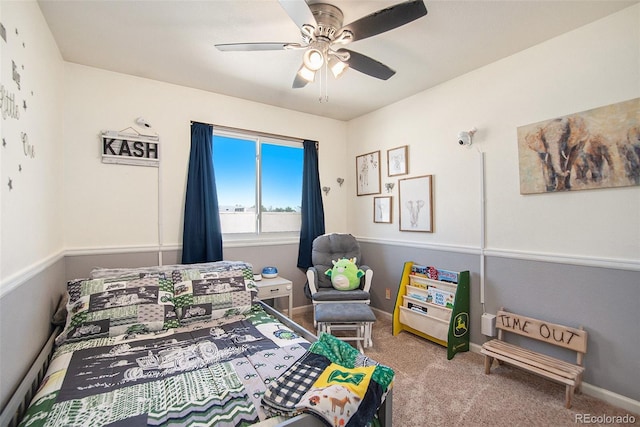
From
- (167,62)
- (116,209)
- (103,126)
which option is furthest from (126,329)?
(167,62)

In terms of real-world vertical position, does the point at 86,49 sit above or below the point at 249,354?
above

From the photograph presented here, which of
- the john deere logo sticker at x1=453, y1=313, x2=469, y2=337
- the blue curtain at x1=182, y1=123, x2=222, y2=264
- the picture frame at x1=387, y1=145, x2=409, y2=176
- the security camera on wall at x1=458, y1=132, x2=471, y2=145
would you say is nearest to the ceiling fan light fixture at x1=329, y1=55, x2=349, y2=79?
the security camera on wall at x1=458, y1=132, x2=471, y2=145

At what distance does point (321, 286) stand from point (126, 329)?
192 centimetres

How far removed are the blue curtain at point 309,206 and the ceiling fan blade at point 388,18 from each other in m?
2.11

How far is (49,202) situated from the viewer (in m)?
2.09

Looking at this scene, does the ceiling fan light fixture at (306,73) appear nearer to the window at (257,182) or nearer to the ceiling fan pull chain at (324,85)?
the ceiling fan pull chain at (324,85)

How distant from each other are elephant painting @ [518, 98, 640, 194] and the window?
2.52 m

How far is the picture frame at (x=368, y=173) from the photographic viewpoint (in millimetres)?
3730

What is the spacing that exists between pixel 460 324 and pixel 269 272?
206 cm

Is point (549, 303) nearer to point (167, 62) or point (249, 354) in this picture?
point (249, 354)

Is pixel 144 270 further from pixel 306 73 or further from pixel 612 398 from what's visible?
pixel 612 398

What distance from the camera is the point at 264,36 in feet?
7.14

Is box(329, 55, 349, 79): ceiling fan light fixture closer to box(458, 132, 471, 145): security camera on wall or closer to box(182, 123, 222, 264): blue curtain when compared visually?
box(458, 132, 471, 145): security camera on wall

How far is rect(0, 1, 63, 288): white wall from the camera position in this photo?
1.37 m
